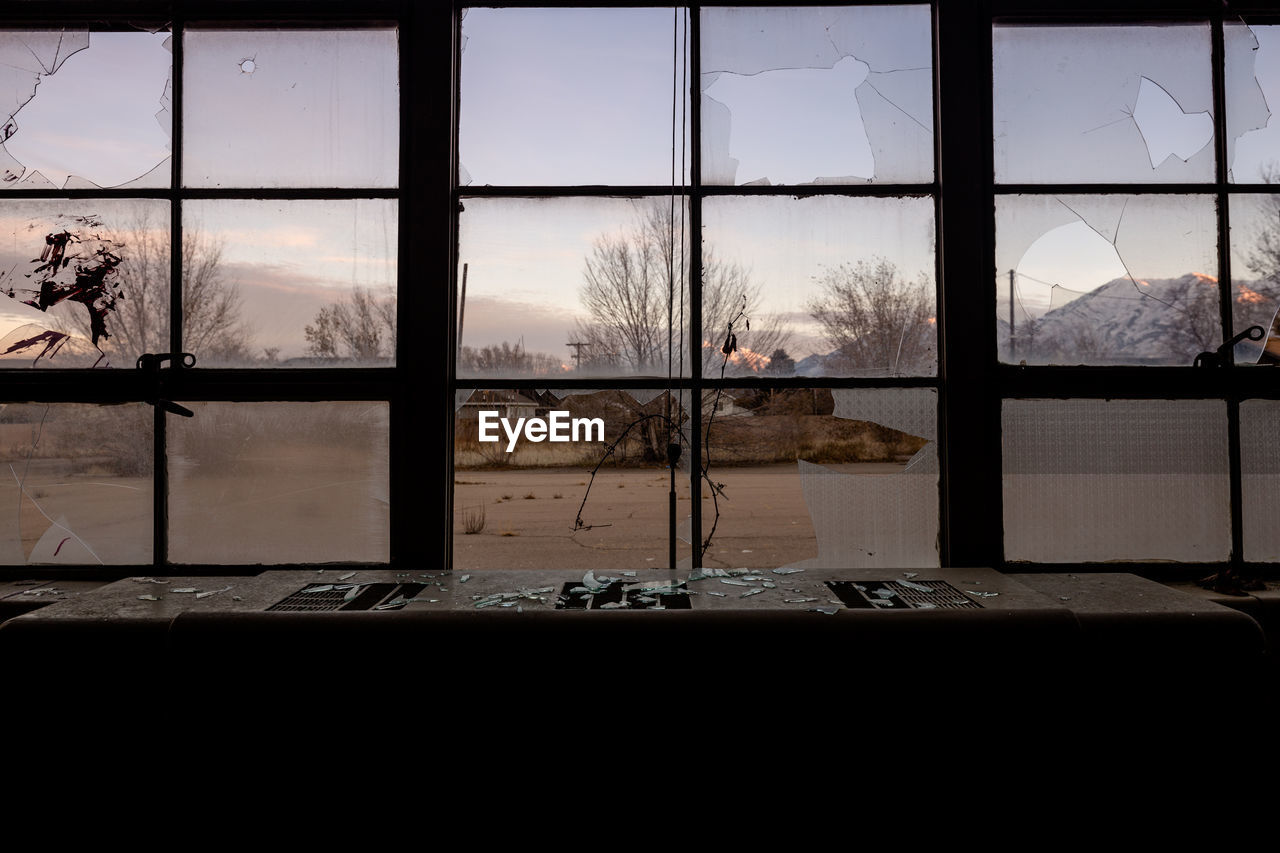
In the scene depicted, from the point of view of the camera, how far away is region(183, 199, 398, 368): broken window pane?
74.4 inches

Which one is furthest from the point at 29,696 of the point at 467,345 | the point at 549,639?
the point at 467,345

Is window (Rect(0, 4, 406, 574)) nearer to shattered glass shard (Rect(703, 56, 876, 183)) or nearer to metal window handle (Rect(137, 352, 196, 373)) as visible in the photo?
metal window handle (Rect(137, 352, 196, 373))

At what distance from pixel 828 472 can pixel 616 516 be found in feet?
1.94

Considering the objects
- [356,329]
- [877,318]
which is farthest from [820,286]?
[356,329]

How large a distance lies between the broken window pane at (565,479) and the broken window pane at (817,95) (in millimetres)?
724

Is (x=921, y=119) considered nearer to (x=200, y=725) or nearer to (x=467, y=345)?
(x=467, y=345)

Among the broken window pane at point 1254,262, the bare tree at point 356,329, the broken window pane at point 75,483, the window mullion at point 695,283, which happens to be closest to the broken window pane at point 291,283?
the bare tree at point 356,329

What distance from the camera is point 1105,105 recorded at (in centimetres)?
189

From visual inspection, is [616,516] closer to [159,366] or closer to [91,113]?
[159,366]

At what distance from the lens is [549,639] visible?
1392 millimetres

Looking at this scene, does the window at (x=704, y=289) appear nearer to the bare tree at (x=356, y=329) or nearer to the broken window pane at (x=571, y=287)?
the broken window pane at (x=571, y=287)

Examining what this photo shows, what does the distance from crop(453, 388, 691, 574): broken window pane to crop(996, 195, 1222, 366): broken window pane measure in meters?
1.01

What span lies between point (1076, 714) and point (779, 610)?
2.01 feet

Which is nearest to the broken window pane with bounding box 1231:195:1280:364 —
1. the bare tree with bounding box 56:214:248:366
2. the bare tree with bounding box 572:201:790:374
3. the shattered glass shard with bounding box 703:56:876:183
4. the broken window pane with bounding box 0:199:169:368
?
the shattered glass shard with bounding box 703:56:876:183
